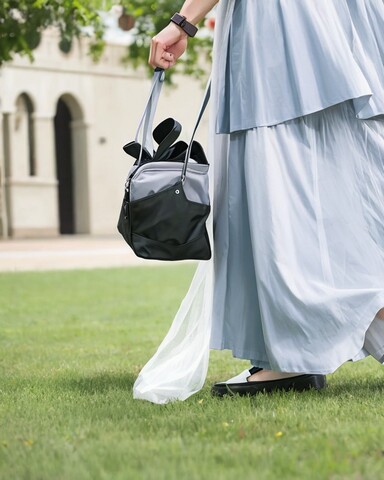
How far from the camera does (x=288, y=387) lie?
306cm

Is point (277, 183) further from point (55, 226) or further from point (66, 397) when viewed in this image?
point (55, 226)

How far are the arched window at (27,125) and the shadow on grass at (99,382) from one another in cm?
2145

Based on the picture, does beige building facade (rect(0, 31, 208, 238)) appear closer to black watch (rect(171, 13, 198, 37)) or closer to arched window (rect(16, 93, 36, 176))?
arched window (rect(16, 93, 36, 176))

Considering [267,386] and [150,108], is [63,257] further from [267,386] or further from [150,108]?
[267,386]

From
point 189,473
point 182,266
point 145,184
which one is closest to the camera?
point 189,473

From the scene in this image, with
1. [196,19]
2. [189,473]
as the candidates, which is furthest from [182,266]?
[189,473]

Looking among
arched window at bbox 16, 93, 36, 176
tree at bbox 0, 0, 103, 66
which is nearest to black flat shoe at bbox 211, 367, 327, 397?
tree at bbox 0, 0, 103, 66

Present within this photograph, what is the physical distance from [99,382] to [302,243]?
3.08 ft

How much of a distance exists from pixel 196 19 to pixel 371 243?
892 millimetres

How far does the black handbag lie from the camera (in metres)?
2.88

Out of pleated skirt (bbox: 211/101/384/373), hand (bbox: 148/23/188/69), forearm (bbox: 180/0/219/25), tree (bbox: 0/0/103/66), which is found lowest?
pleated skirt (bbox: 211/101/384/373)

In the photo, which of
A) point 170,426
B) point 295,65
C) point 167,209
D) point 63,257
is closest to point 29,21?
point 295,65

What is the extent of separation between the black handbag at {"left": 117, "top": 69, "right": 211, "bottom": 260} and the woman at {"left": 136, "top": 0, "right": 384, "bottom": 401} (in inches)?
6.1

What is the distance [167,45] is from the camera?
309 cm
